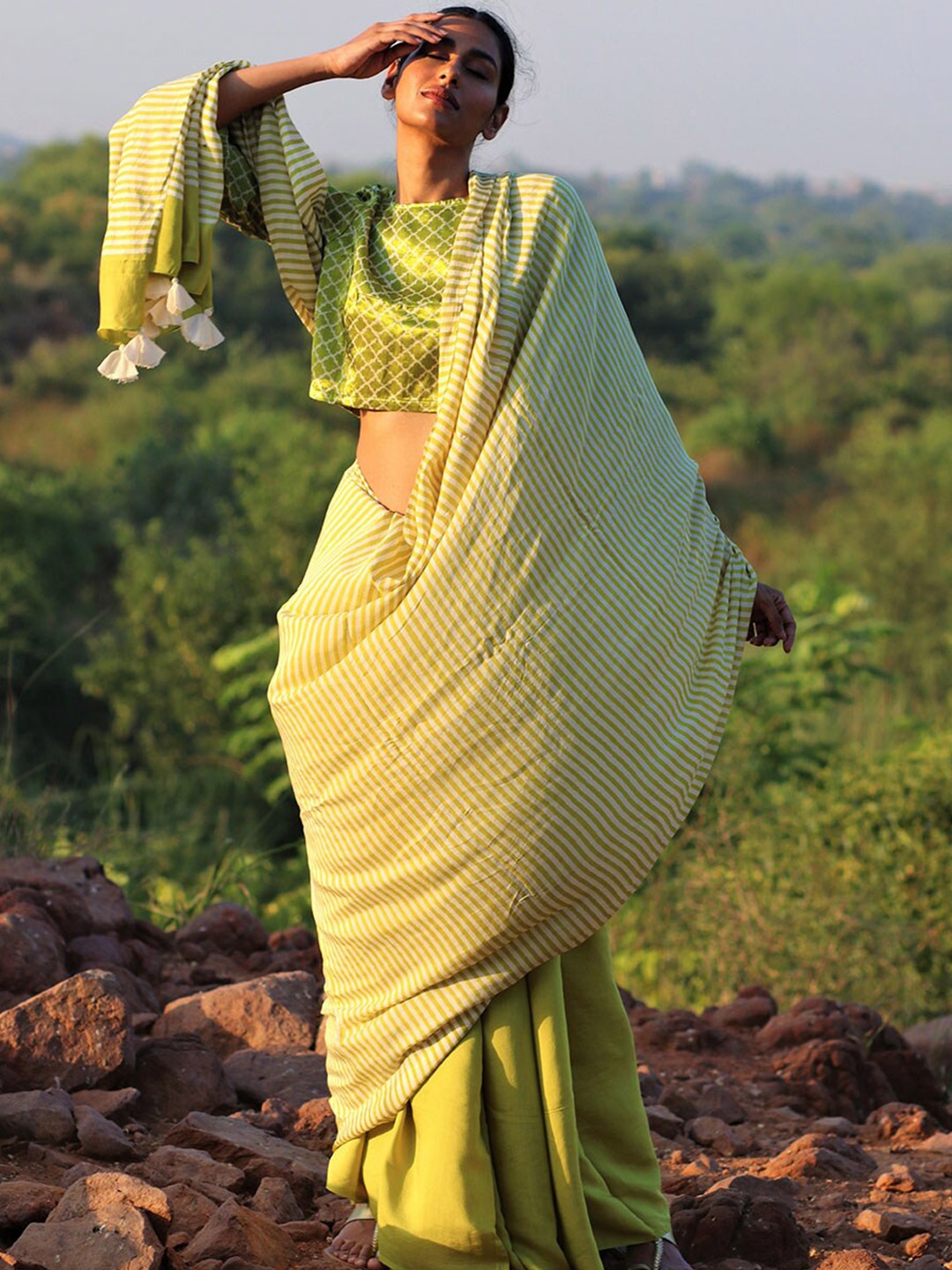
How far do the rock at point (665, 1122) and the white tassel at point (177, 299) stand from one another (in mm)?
1964

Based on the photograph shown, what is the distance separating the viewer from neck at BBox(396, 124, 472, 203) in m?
2.88

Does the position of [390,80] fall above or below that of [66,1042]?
above

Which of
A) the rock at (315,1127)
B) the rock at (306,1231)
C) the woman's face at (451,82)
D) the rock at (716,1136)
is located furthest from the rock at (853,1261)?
the woman's face at (451,82)

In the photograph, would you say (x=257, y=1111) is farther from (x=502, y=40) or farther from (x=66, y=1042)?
(x=502, y=40)

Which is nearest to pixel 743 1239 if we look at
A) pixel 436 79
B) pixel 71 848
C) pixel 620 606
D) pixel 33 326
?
pixel 620 606

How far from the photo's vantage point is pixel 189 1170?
301 cm

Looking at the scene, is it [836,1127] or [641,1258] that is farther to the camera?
[836,1127]

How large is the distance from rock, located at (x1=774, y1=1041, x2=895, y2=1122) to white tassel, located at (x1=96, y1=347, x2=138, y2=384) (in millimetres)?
2390

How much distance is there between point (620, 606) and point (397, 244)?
0.73 meters

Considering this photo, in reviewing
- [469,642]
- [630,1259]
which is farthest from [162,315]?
[630,1259]

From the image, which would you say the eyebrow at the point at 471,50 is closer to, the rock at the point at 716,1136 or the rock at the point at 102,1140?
the rock at the point at 102,1140

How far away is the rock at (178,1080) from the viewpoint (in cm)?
339

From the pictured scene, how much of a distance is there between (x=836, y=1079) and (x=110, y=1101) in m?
1.82

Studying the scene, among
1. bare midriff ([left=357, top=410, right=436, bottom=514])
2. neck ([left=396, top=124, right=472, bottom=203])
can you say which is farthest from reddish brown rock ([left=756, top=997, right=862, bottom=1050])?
neck ([left=396, top=124, right=472, bottom=203])
